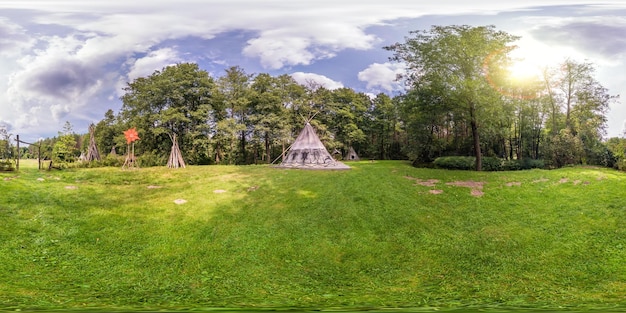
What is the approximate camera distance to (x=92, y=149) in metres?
9.77

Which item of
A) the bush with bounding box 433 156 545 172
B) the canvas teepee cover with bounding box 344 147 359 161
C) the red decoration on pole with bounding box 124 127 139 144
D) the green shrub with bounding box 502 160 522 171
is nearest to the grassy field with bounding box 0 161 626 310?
the red decoration on pole with bounding box 124 127 139 144

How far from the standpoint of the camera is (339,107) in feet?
49.4

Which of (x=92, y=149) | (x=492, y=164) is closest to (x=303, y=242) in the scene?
(x=92, y=149)

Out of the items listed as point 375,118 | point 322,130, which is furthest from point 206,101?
point 375,118

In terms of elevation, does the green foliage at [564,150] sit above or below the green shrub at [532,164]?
above

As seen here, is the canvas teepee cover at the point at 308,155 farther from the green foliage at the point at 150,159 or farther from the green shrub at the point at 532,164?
the green shrub at the point at 532,164

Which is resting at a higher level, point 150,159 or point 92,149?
point 92,149

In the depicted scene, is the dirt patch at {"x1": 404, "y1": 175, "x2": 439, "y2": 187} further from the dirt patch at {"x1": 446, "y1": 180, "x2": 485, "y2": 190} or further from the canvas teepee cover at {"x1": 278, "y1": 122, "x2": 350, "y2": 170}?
the canvas teepee cover at {"x1": 278, "y1": 122, "x2": 350, "y2": 170}

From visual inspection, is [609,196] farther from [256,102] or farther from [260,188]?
[256,102]

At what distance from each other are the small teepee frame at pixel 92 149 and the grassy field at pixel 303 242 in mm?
1026

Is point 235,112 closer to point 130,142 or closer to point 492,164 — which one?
point 130,142

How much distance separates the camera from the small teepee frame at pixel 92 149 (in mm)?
9523

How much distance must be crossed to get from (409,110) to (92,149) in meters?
11.2

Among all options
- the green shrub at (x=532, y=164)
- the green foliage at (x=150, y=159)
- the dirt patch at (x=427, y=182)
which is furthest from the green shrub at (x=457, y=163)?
the green foliage at (x=150, y=159)
